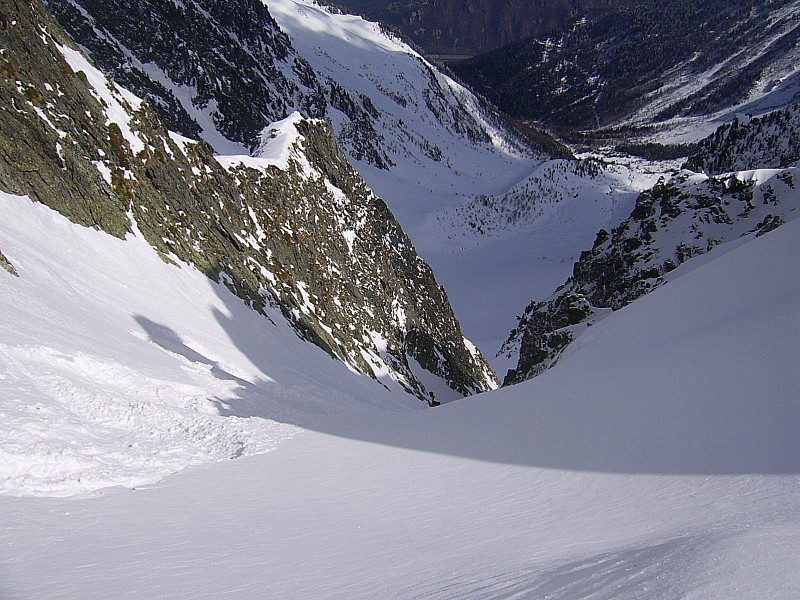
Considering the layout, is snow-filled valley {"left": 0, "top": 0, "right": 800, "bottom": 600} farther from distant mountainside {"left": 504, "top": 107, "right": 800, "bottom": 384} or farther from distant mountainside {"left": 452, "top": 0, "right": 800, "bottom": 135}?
distant mountainside {"left": 452, "top": 0, "right": 800, "bottom": 135}

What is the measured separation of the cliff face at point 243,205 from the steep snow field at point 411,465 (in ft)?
6.28

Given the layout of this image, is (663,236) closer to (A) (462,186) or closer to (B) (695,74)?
(A) (462,186)

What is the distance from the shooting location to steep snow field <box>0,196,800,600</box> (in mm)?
2885

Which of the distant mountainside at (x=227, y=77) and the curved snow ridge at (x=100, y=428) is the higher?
the distant mountainside at (x=227, y=77)

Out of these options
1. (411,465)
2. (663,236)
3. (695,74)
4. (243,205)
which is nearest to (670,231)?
(663,236)

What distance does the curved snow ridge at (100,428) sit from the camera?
4.53 meters

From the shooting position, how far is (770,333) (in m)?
6.96

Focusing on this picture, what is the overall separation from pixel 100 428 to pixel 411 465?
126 inches

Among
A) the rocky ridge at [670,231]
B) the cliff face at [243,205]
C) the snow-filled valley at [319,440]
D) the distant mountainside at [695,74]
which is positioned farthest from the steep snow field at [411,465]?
the distant mountainside at [695,74]

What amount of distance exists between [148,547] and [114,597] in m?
0.74

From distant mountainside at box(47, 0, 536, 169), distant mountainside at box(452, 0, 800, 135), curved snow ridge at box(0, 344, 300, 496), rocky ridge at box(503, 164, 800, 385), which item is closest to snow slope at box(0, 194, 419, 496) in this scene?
curved snow ridge at box(0, 344, 300, 496)

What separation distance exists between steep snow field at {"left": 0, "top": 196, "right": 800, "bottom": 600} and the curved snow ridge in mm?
34

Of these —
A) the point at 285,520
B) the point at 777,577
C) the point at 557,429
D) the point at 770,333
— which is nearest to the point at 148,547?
the point at 285,520

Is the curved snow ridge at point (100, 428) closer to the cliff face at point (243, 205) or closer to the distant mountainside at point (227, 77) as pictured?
the cliff face at point (243, 205)
